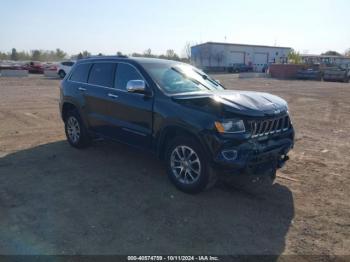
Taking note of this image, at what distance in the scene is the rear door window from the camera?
221 inches

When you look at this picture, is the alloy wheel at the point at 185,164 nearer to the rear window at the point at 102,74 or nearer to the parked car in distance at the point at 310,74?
the rear window at the point at 102,74

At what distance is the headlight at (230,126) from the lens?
4379 millimetres

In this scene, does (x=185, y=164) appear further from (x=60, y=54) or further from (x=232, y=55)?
(x=60, y=54)

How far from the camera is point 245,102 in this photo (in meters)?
4.67

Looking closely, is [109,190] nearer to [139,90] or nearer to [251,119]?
[139,90]

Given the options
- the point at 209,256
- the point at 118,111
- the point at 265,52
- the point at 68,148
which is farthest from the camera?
the point at 265,52

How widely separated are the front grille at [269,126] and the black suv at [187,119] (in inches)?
0.5

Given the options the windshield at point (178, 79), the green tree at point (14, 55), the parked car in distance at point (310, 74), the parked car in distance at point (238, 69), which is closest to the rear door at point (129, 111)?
the windshield at point (178, 79)

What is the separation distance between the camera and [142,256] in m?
3.49

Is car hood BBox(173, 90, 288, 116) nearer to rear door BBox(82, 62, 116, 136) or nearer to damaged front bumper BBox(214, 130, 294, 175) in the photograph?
damaged front bumper BBox(214, 130, 294, 175)

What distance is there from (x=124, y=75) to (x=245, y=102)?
85.6 inches

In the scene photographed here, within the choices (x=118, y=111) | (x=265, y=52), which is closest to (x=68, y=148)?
(x=118, y=111)

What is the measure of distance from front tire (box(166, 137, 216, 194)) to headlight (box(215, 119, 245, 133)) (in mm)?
397

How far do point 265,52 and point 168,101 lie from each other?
2973 inches
